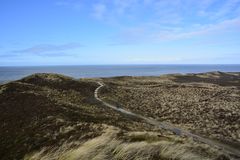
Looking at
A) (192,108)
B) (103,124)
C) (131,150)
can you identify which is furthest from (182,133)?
(192,108)

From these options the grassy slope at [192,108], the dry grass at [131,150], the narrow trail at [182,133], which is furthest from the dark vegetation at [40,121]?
the grassy slope at [192,108]

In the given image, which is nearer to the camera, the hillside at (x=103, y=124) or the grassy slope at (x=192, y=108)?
the hillside at (x=103, y=124)

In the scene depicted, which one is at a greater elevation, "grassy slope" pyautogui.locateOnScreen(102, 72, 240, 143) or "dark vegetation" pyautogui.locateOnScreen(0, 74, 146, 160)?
"dark vegetation" pyautogui.locateOnScreen(0, 74, 146, 160)

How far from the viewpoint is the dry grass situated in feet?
52.4

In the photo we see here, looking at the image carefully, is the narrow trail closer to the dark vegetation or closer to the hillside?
the hillside

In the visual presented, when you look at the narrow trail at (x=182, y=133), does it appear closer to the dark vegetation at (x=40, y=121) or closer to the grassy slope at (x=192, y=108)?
the grassy slope at (x=192, y=108)

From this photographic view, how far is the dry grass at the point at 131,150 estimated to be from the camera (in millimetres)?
15961

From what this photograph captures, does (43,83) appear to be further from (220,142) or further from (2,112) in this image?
(220,142)

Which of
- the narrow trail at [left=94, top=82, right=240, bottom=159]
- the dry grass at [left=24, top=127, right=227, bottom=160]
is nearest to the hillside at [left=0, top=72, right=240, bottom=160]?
the dry grass at [left=24, top=127, right=227, bottom=160]

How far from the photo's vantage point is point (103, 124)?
72.7 ft

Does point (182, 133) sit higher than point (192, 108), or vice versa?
point (192, 108)

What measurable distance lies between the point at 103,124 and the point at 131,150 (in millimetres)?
5914

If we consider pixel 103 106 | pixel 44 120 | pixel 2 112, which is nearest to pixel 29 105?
pixel 2 112

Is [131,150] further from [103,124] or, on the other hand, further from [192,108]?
[192,108]
